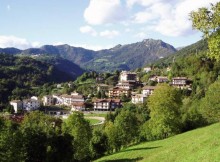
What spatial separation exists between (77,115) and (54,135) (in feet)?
20.9

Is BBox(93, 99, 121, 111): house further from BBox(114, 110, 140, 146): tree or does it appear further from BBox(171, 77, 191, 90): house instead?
BBox(114, 110, 140, 146): tree

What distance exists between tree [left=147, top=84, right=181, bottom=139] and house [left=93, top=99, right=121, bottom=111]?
107 m

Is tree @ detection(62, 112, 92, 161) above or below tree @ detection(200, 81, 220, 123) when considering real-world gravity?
below

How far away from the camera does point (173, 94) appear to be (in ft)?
239

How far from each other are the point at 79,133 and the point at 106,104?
116 meters

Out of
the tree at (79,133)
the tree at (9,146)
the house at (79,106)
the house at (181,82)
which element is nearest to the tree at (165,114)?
the tree at (79,133)

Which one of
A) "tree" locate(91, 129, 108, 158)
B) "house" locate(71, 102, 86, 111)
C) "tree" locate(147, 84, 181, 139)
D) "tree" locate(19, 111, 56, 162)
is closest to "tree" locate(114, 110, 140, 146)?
"tree" locate(91, 129, 108, 158)

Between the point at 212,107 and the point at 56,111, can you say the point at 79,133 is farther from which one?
the point at 56,111

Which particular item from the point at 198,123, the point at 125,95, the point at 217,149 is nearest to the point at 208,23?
the point at 217,149

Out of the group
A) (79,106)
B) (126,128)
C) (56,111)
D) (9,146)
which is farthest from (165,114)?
(56,111)

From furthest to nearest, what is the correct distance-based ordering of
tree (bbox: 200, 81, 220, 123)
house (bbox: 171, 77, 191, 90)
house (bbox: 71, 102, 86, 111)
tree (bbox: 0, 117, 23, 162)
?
house (bbox: 71, 102, 86, 111), house (bbox: 171, 77, 191, 90), tree (bbox: 200, 81, 220, 123), tree (bbox: 0, 117, 23, 162)

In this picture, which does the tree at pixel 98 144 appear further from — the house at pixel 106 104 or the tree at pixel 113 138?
the house at pixel 106 104

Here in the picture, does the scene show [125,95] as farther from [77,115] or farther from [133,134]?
[77,115]

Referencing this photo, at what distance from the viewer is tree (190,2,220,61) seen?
28.5 metres
